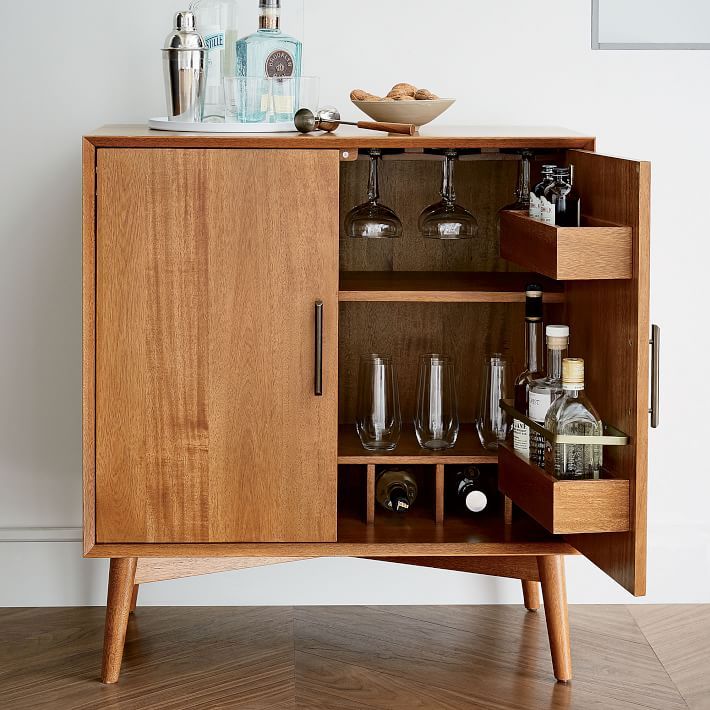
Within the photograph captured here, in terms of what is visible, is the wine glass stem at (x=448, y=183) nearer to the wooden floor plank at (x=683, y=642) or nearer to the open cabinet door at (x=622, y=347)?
the open cabinet door at (x=622, y=347)

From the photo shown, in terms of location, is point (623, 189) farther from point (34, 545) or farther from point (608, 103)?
point (34, 545)

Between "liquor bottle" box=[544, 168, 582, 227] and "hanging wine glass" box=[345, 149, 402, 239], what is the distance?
0.42 m

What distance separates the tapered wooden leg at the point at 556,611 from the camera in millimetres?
2314

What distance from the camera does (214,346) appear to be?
7.04 feet

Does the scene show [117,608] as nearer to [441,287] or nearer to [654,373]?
[441,287]

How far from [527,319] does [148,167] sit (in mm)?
807

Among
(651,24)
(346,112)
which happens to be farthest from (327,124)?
(651,24)

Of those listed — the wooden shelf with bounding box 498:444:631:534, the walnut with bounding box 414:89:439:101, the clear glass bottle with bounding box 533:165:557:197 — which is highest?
the walnut with bounding box 414:89:439:101

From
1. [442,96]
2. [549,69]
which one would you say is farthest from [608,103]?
[442,96]

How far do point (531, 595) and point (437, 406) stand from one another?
0.68 metres

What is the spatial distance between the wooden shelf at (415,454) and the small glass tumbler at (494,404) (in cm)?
4

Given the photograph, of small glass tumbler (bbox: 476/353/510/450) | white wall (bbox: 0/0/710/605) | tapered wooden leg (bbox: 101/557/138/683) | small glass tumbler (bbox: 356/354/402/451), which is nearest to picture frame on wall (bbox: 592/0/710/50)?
white wall (bbox: 0/0/710/605)

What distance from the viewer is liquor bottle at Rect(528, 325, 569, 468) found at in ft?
6.65

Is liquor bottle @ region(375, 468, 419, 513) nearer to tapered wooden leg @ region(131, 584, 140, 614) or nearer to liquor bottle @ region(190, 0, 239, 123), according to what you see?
tapered wooden leg @ region(131, 584, 140, 614)
